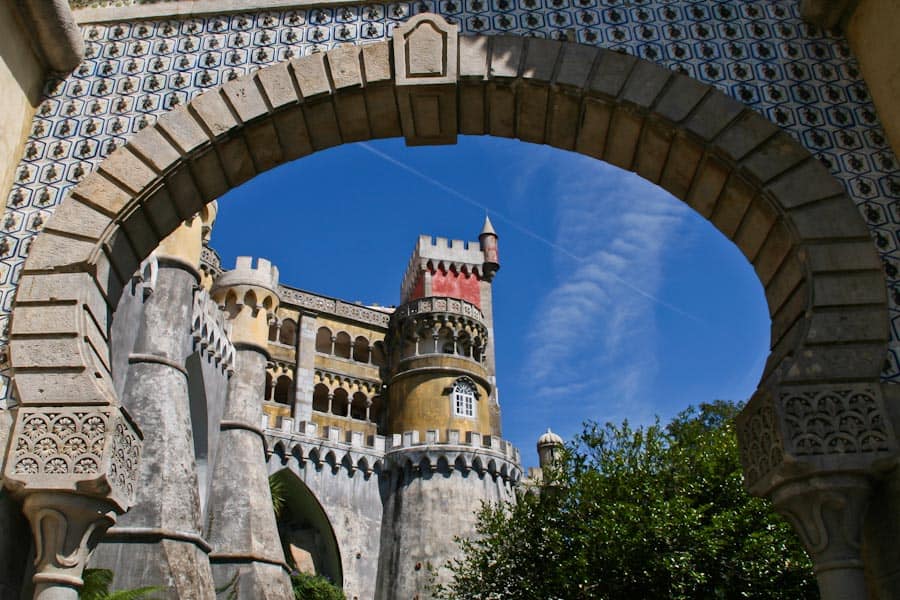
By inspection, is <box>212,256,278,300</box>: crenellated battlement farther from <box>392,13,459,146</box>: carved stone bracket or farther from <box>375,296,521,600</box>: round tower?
<box>392,13,459,146</box>: carved stone bracket

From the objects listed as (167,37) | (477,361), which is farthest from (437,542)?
(167,37)

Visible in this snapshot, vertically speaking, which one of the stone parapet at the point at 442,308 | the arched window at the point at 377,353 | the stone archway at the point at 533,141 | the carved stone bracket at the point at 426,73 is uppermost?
the arched window at the point at 377,353

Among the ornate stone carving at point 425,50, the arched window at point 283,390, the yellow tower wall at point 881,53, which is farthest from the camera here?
the arched window at point 283,390

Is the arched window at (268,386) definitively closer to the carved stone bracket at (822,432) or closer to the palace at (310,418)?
the palace at (310,418)

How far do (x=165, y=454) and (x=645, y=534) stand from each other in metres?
9.83

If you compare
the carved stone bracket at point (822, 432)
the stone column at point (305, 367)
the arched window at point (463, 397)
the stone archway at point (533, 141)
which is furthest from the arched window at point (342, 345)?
the carved stone bracket at point (822, 432)

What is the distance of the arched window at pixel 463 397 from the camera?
36781 mm

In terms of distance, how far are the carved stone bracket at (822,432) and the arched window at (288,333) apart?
→ 39608mm

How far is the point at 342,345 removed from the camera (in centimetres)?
4531

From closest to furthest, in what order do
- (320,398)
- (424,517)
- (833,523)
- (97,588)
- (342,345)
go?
1. (833,523)
2. (97,588)
3. (424,517)
4. (320,398)
5. (342,345)

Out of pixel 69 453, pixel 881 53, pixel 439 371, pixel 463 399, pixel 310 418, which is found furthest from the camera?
pixel 310 418

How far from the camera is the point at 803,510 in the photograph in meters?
5.24

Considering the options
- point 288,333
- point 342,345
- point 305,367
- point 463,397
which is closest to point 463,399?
point 463,397

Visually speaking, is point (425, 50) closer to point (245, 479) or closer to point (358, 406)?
point (245, 479)
